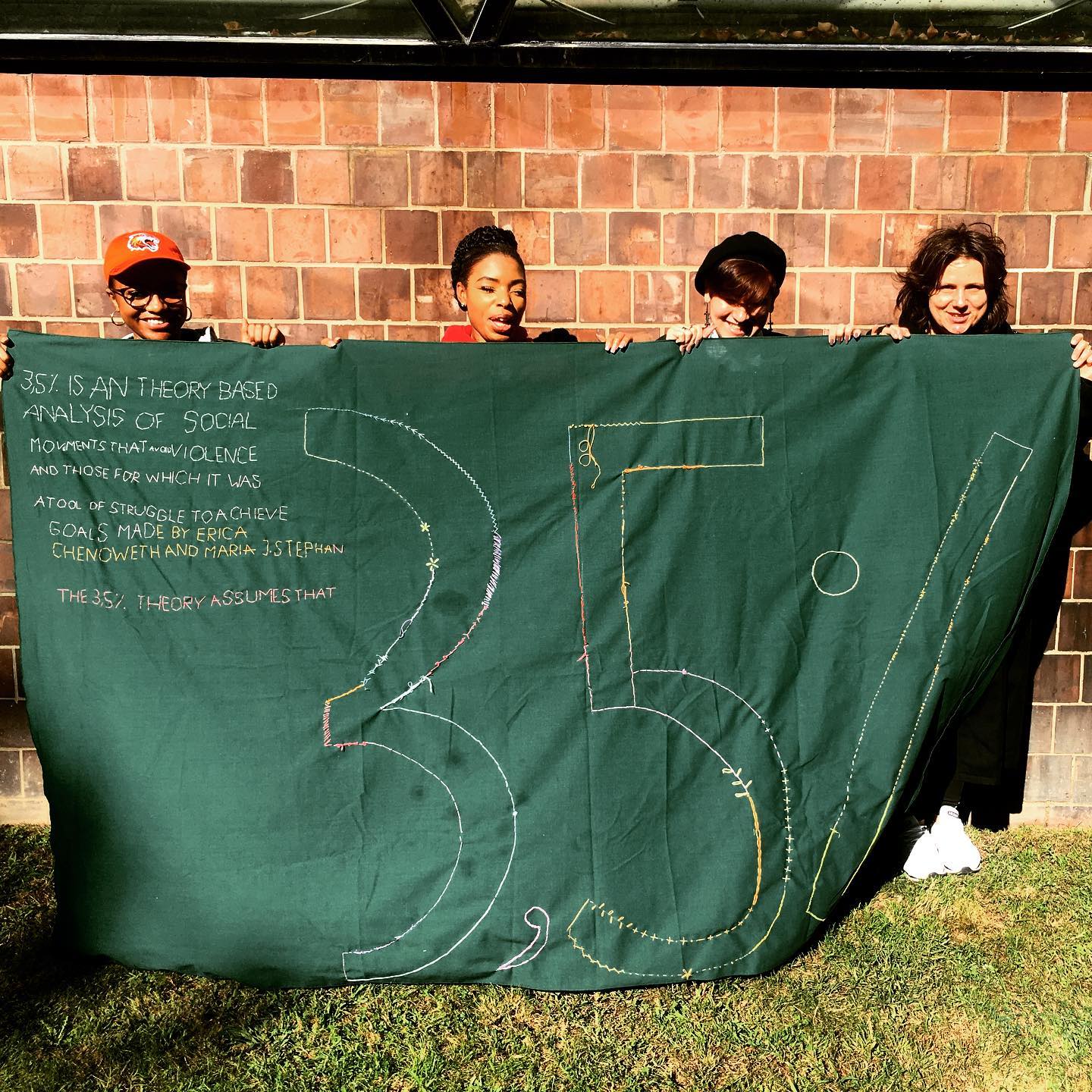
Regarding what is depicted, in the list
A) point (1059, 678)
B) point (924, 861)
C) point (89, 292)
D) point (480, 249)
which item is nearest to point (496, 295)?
point (480, 249)

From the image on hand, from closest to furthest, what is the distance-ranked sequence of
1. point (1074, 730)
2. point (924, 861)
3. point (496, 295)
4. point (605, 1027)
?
point (605, 1027), point (496, 295), point (924, 861), point (1074, 730)

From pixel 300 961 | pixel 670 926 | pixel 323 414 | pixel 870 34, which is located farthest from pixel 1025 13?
pixel 300 961

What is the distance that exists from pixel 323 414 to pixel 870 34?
2.35m

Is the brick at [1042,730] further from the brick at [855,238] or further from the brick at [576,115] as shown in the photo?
the brick at [576,115]

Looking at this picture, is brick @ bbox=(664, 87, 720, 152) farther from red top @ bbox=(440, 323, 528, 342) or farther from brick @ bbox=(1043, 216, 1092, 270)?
brick @ bbox=(1043, 216, 1092, 270)

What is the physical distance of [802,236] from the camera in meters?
3.36

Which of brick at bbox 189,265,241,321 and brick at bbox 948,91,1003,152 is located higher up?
brick at bbox 948,91,1003,152

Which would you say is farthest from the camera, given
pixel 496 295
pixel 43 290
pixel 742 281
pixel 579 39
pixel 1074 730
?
pixel 1074 730

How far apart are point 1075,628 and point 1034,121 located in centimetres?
187

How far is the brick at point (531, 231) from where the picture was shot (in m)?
3.32

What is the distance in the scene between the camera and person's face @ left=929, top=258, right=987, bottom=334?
2.91 meters

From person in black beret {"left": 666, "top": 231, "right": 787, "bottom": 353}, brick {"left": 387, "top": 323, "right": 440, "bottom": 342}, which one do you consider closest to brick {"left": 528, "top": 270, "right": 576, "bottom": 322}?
brick {"left": 387, "top": 323, "right": 440, "bottom": 342}

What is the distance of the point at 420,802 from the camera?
254cm

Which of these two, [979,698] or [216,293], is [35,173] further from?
[979,698]
